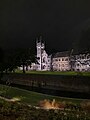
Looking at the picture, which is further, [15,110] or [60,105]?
[60,105]

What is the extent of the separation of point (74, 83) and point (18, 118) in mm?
43125

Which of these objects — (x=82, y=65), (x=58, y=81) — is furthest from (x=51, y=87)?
(x=82, y=65)

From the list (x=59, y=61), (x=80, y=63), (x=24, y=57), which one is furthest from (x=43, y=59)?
(x=24, y=57)

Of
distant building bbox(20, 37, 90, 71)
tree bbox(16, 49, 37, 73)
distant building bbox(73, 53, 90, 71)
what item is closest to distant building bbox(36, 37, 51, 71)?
distant building bbox(20, 37, 90, 71)

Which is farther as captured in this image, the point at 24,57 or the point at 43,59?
the point at 43,59

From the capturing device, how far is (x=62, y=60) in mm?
165375

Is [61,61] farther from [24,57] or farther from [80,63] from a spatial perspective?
[24,57]

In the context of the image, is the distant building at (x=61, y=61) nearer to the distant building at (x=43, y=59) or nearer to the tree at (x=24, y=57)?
the distant building at (x=43, y=59)

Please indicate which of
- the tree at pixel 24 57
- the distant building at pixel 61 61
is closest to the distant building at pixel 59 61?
the distant building at pixel 61 61

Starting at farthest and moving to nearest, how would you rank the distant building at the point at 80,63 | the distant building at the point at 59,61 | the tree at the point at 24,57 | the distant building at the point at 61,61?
1. the distant building at the point at 61,61
2. the distant building at the point at 59,61
3. the distant building at the point at 80,63
4. the tree at the point at 24,57

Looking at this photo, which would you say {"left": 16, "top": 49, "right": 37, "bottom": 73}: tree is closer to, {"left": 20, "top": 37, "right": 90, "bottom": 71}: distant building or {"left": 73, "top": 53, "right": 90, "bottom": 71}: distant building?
{"left": 20, "top": 37, "right": 90, "bottom": 71}: distant building

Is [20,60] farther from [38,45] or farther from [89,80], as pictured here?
[38,45]

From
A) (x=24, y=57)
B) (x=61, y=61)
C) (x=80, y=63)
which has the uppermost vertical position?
(x=61, y=61)

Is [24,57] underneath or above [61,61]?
underneath
